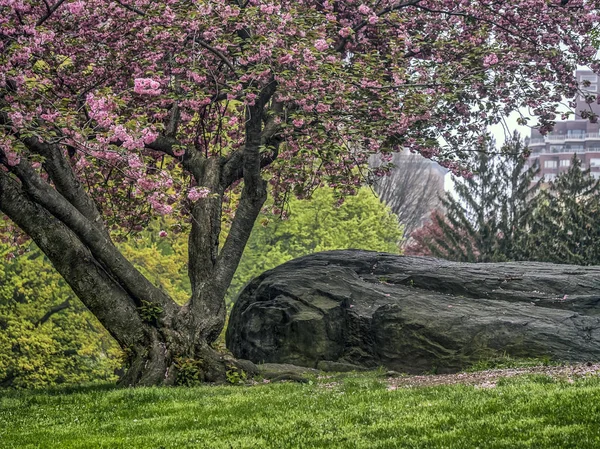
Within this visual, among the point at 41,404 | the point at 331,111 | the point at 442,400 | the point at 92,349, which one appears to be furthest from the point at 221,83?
the point at 92,349

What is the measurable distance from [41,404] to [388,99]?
1032 cm

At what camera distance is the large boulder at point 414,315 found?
1817 cm

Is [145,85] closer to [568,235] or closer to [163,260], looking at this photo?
[163,260]

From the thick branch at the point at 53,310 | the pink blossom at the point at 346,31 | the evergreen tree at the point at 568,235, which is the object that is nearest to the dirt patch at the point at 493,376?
the pink blossom at the point at 346,31

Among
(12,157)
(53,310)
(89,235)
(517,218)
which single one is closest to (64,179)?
(89,235)

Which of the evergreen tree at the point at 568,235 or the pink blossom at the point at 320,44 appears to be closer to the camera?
the pink blossom at the point at 320,44

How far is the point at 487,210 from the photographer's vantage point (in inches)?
1711

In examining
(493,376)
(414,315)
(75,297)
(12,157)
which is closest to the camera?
(12,157)

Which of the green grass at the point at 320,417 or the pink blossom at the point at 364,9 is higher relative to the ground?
the pink blossom at the point at 364,9

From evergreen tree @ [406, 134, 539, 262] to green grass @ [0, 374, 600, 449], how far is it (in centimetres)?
2683

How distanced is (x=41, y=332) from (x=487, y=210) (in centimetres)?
2591

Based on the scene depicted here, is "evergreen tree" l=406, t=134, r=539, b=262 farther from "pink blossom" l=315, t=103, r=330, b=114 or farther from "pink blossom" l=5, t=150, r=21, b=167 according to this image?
"pink blossom" l=5, t=150, r=21, b=167

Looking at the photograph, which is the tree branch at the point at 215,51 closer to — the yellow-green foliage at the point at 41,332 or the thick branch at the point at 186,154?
the thick branch at the point at 186,154

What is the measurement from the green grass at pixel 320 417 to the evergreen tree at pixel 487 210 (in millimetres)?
26825
